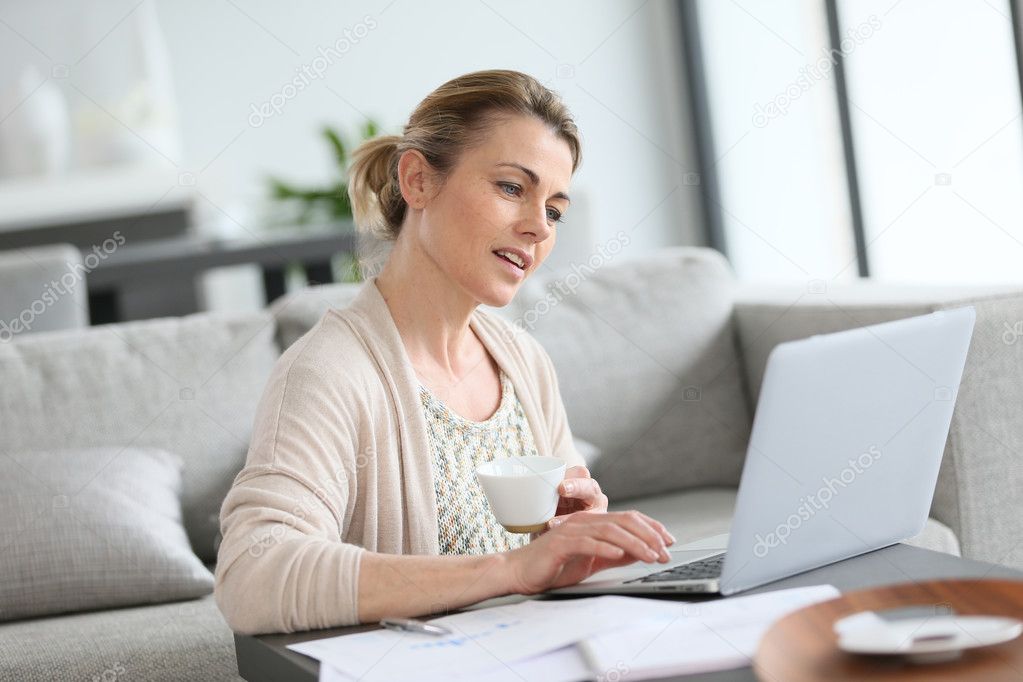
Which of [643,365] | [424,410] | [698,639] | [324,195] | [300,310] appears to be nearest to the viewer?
[698,639]

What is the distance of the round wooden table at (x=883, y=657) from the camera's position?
0.83 meters

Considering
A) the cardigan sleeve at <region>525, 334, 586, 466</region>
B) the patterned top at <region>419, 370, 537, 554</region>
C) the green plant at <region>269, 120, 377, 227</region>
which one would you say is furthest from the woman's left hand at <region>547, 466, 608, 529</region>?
the green plant at <region>269, 120, 377, 227</region>

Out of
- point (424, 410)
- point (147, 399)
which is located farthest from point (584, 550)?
point (147, 399)

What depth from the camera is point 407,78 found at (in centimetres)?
558

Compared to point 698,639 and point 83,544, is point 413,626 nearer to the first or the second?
point 698,639

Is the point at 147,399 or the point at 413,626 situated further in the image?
the point at 147,399

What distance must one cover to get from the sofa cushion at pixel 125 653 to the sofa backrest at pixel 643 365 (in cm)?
69

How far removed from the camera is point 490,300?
62.1 inches

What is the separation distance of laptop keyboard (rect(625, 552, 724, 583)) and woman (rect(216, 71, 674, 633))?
0.03 metres

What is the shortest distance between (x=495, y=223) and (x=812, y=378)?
649mm

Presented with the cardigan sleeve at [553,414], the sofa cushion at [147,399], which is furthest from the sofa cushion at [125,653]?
the cardigan sleeve at [553,414]

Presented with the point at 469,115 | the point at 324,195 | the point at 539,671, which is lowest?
the point at 539,671

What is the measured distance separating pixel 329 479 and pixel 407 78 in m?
4.47

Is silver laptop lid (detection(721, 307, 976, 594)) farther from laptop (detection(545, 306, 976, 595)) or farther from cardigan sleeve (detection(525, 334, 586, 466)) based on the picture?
cardigan sleeve (detection(525, 334, 586, 466))
